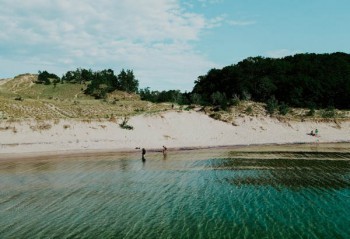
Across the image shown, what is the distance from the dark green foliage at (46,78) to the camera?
136425 millimetres

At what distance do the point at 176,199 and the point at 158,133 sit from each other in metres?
37.9

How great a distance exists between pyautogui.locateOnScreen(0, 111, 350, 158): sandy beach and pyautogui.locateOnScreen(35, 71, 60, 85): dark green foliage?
79826 mm

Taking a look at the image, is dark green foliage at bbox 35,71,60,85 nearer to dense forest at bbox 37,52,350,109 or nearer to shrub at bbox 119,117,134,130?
dense forest at bbox 37,52,350,109

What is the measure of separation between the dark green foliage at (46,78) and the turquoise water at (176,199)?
101 meters

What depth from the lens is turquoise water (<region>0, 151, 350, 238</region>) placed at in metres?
18.9

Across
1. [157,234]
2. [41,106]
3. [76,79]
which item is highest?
[76,79]

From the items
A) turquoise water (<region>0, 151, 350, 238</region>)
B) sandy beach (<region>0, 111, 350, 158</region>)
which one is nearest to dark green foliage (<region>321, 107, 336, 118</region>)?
sandy beach (<region>0, 111, 350, 158</region>)

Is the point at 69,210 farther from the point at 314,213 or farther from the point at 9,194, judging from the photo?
the point at 314,213

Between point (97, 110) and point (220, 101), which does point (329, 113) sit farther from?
point (97, 110)

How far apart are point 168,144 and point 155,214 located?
35962 millimetres

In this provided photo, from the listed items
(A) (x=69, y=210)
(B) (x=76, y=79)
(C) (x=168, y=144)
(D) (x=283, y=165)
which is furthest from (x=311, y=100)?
(B) (x=76, y=79)

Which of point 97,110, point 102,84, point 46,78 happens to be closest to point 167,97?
point 97,110

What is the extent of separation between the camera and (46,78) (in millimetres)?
139875

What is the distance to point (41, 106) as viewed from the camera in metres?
79.8
